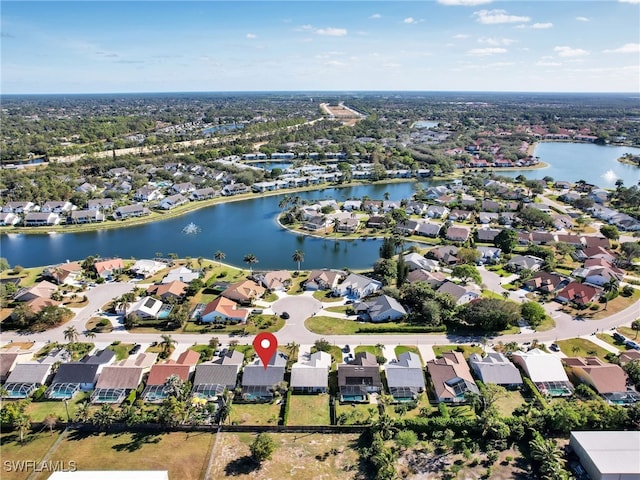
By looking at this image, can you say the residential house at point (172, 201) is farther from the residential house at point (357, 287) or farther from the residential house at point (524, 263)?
the residential house at point (524, 263)

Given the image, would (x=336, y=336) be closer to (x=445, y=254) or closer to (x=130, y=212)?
(x=445, y=254)

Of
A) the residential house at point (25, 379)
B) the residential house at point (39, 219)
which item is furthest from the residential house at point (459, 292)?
the residential house at point (39, 219)

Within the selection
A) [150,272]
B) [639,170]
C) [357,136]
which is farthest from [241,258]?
[639,170]

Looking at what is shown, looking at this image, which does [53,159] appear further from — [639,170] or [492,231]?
[639,170]

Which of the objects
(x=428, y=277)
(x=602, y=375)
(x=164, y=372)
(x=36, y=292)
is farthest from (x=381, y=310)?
(x=36, y=292)

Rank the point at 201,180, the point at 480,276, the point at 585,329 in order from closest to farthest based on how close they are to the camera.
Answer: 1. the point at 585,329
2. the point at 480,276
3. the point at 201,180
